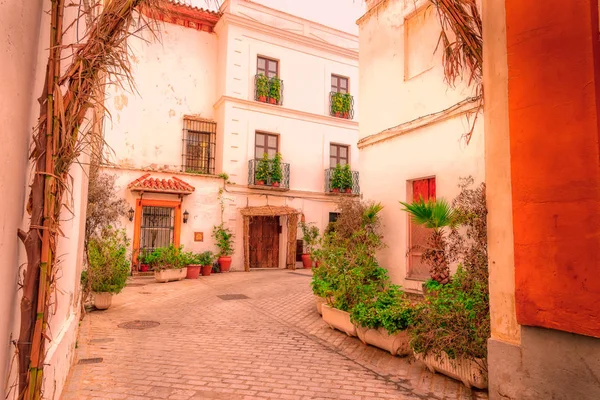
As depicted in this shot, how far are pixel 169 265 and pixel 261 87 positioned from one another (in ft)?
28.4

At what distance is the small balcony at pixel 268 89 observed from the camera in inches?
685

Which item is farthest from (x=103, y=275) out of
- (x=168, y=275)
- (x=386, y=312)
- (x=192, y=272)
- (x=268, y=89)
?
(x=268, y=89)

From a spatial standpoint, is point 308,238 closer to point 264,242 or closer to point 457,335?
point 264,242

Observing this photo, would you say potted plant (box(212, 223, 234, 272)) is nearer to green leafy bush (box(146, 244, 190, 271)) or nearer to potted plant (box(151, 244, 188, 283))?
green leafy bush (box(146, 244, 190, 271))

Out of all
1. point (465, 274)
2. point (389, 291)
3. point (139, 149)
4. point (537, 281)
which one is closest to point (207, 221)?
point (139, 149)

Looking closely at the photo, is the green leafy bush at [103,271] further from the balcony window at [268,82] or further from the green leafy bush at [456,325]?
the balcony window at [268,82]

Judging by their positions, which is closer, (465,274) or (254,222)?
(465,274)

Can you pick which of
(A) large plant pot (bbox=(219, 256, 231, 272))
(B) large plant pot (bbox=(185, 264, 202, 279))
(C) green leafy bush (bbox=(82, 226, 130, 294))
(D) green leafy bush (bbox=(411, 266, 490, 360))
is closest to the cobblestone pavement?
(D) green leafy bush (bbox=(411, 266, 490, 360))

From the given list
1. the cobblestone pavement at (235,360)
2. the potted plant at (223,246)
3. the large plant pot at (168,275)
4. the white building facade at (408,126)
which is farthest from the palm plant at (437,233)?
the potted plant at (223,246)

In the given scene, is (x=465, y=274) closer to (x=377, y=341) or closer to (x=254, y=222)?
(x=377, y=341)

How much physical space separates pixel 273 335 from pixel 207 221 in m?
9.95

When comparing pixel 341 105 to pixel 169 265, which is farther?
pixel 341 105

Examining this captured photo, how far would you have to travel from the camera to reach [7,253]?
6.61ft

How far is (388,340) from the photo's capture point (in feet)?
18.0
